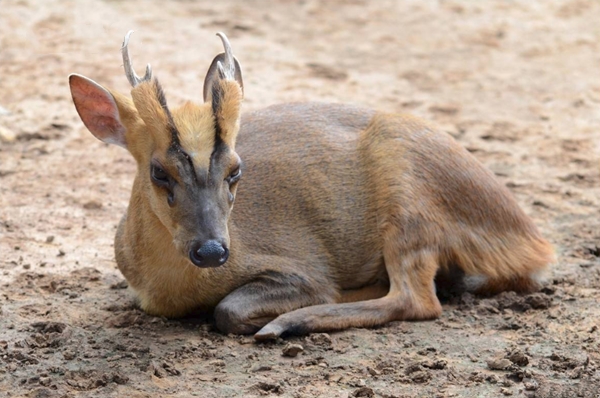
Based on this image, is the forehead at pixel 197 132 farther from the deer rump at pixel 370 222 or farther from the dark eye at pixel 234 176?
the deer rump at pixel 370 222

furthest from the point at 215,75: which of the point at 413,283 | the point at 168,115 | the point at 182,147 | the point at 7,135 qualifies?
the point at 7,135

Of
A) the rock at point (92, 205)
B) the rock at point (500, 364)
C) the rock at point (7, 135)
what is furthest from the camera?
the rock at point (7, 135)

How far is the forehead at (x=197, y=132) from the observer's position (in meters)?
5.65

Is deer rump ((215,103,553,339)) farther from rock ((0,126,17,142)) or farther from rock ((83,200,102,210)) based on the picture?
Result: rock ((0,126,17,142))

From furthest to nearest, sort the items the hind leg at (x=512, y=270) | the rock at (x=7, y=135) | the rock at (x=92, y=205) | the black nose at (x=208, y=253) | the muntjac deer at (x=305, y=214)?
the rock at (x=7, y=135), the rock at (x=92, y=205), the hind leg at (x=512, y=270), the muntjac deer at (x=305, y=214), the black nose at (x=208, y=253)

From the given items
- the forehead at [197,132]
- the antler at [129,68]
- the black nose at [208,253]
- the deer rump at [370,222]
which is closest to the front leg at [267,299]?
the deer rump at [370,222]

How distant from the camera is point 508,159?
9.15 m

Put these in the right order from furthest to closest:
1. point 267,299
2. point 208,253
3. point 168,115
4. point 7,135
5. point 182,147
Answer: point 7,135
point 267,299
point 168,115
point 182,147
point 208,253

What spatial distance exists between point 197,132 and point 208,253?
641 millimetres

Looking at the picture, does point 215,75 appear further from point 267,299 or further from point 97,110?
point 267,299

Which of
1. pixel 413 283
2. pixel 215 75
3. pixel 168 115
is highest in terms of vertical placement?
pixel 215 75

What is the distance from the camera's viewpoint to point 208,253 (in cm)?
550

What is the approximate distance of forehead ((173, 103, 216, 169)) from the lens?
5648 millimetres

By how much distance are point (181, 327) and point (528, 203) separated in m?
3.13
